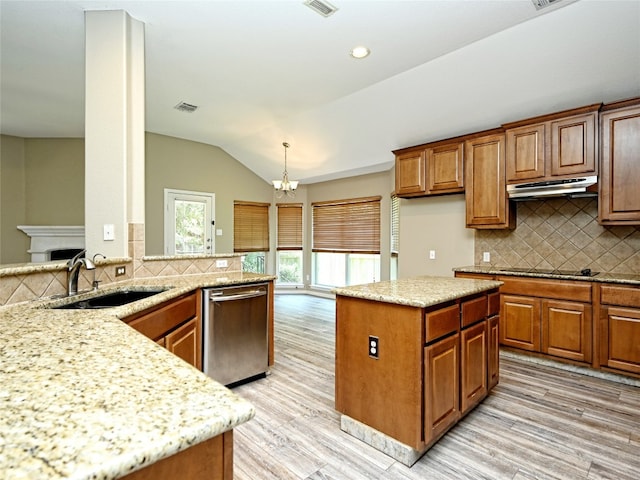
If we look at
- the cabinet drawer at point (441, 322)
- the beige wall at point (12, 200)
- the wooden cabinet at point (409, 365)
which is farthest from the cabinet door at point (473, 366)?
the beige wall at point (12, 200)

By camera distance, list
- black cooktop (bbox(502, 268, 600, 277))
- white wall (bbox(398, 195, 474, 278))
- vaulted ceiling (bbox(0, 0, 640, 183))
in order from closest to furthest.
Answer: vaulted ceiling (bbox(0, 0, 640, 183)) < black cooktop (bbox(502, 268, 600, 277)) < white wall (bbox(398, 195, 474, 278))

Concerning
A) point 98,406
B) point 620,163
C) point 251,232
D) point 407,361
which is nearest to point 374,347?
point 407,361

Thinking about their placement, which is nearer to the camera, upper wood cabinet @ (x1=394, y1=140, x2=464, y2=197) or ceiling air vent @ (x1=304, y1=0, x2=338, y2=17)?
ceiling air vent @ (x1=304, y1=0, x2=338, y2=17)

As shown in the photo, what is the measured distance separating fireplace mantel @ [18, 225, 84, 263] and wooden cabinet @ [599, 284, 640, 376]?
6.85 metres

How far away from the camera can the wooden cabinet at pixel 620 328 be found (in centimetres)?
288

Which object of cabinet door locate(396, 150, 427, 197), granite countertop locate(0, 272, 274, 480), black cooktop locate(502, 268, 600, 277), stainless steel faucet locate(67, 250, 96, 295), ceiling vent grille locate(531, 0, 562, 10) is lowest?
black cooktop locate(502, 268, 600, 277)

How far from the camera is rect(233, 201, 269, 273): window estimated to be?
6.93 m

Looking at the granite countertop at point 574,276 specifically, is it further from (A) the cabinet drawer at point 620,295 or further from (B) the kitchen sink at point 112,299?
(B) the kitchen sink at point 112,299

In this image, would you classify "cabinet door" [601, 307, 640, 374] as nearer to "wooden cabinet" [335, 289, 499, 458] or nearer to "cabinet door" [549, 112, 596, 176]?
"cabinet door" [549, 112, 596, 176]

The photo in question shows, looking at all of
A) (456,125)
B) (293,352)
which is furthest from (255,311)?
(456,125)

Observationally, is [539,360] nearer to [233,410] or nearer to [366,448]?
[366,448]

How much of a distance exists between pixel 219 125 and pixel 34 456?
547cm

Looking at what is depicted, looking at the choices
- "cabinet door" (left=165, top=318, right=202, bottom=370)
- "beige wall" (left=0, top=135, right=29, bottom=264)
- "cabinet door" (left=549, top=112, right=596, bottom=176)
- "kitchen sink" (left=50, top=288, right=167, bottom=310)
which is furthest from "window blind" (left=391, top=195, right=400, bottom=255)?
"beige wall" (left=0, top=135, right=29, bottom=264)

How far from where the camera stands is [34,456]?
19.8 inches
